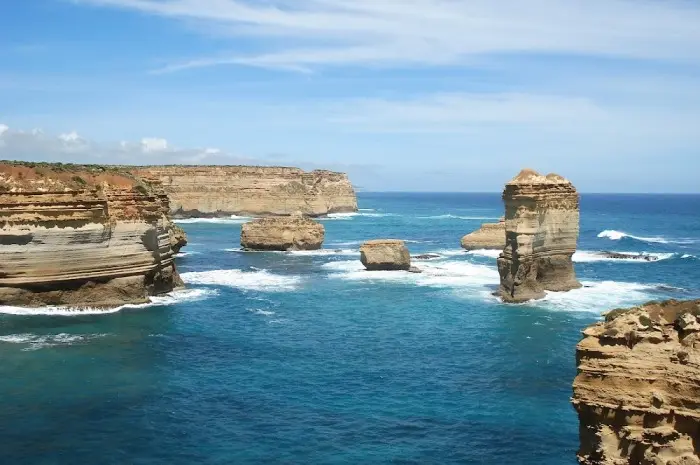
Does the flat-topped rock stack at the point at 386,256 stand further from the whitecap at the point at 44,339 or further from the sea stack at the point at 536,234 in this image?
the whitecap at the point at 44,339

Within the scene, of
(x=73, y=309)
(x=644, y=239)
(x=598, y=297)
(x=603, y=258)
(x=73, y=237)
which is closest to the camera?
(x=73, y=237)

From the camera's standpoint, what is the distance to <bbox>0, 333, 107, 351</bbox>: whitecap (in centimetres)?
3084

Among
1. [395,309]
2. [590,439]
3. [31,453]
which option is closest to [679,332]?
A: [590,439]

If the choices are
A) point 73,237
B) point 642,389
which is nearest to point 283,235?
point 73,237

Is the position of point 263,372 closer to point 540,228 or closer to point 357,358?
point 357,358

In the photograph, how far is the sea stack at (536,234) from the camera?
41781mm

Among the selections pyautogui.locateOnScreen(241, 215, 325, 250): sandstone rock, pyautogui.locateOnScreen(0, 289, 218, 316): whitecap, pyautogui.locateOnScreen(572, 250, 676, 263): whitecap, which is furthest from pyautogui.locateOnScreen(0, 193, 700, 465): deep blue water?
pyautogui.locateOnScreen(241, 215, 325, 250): sandstone rock

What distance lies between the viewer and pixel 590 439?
13.3 meters

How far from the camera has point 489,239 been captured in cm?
7200

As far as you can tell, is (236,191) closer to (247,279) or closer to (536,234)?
(247,279)

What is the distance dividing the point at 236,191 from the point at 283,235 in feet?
199

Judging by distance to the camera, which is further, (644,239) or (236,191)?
(236,191)

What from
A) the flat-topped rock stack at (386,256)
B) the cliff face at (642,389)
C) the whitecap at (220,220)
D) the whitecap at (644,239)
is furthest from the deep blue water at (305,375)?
the whitecap at (220,220)

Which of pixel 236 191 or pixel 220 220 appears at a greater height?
pixel 236 191
